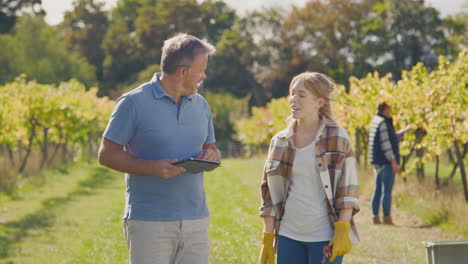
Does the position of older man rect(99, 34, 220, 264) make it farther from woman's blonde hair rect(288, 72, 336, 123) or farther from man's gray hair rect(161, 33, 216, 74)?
woman's blonde hair rect(288, 72, 336, 123)

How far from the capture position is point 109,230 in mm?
9672

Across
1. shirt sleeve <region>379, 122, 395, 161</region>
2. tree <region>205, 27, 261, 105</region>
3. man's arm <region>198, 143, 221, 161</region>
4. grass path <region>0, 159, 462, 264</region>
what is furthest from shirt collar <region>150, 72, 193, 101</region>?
tree <region>205, 27, 261, 105</region>

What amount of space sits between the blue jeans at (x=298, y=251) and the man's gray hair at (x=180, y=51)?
3.85ft

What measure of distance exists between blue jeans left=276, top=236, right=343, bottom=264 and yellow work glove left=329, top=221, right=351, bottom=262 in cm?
8

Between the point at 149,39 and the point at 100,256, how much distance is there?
158 ft

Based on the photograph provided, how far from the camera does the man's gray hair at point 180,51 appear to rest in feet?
11.5

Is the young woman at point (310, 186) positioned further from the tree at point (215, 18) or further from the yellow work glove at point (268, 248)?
the tree at point (215, 18)

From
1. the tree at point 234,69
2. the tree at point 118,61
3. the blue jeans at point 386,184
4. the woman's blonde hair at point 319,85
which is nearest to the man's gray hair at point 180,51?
the woman's blonde hair at point 319,85

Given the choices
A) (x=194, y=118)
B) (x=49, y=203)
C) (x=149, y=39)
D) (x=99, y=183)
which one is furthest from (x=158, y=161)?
(x=149, y=39)

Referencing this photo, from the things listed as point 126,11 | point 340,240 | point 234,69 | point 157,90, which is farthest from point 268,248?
point 126,11

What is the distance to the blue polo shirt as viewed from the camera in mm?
3516

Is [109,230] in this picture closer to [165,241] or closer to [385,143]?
[385,143]

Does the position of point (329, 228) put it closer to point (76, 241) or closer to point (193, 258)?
point (193, 258)

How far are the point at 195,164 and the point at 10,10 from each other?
168 feet
